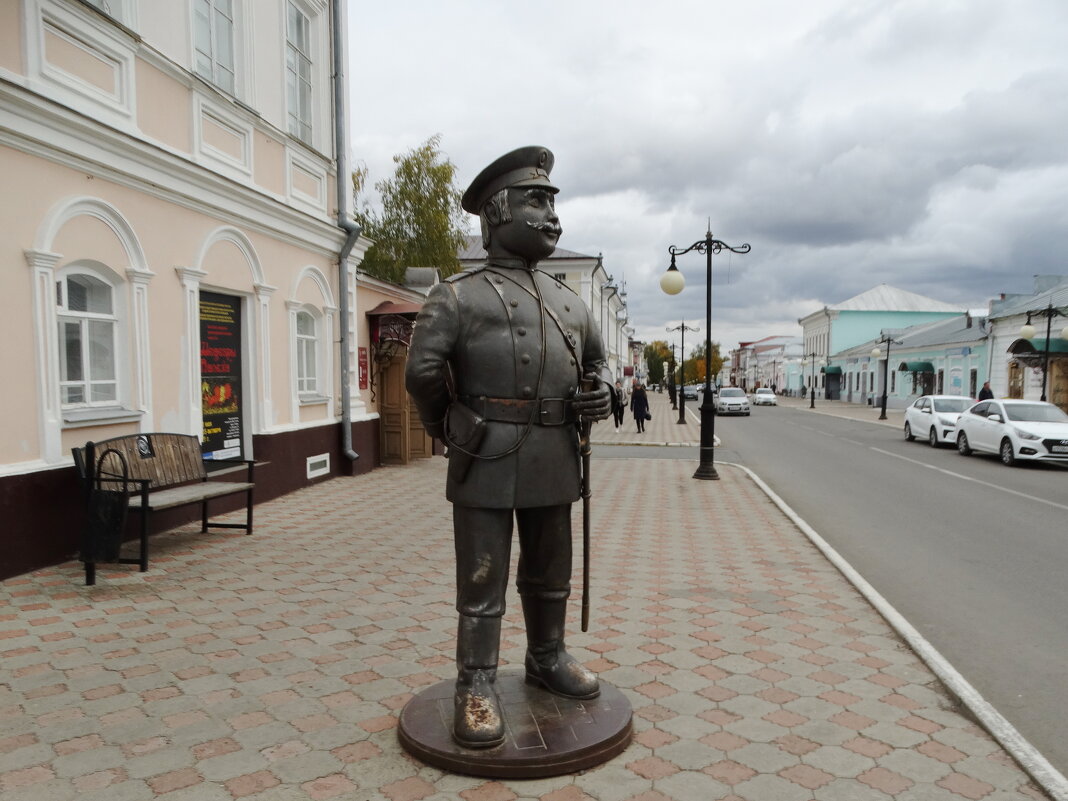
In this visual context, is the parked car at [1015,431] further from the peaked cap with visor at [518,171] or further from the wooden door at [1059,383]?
the peaked cap with visor at [518,171]

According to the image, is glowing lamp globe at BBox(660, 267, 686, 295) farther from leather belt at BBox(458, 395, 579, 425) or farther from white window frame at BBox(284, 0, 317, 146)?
leather belt at BBox(458, 395, 579, 425)

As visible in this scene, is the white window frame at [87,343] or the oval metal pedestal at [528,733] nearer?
the oval metal pedestal at [528,733]

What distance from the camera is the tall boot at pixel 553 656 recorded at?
11.2 ft

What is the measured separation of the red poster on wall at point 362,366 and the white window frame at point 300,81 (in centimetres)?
331

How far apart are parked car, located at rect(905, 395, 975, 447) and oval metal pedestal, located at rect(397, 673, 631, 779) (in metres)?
17.7

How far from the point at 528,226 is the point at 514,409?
788 millimetres

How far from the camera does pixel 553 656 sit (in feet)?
11.3

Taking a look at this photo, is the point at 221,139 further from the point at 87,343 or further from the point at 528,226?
the point at 528,226

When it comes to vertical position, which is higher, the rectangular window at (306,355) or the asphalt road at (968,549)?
the rectangular window at (306,355)

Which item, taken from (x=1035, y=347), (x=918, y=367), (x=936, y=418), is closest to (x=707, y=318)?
(x=936, y=418)

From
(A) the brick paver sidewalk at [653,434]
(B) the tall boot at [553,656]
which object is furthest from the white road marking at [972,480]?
(B) the tall boot at [553,656]

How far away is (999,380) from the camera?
31641 mm

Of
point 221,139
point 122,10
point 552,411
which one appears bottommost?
point 552,411

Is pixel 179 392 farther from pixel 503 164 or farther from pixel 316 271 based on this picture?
pixel 503 164
